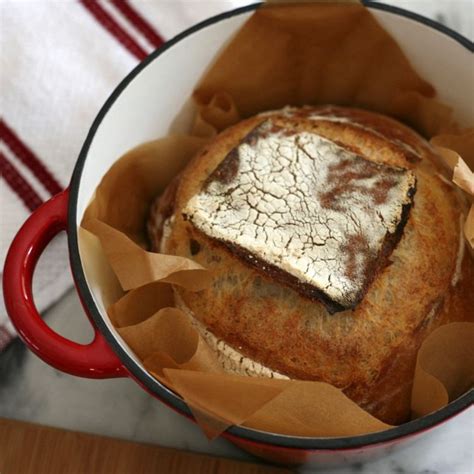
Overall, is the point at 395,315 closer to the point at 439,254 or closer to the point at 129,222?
the point at 439,254

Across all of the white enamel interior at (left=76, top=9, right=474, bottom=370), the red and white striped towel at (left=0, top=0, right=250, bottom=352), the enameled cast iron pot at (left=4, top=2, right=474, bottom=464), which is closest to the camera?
the enameled cast iron pot at (left=4, top=2, right=474, bottom=464)

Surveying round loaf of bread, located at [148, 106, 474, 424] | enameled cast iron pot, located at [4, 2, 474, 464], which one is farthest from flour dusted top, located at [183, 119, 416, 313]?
enameled cast iron pot, located at [4, 2, 474, 464]

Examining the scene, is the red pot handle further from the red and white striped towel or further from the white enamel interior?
the red and white striped towel

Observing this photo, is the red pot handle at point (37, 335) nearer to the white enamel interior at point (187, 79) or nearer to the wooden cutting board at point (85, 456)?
the white enamel interior at point (187, 79)

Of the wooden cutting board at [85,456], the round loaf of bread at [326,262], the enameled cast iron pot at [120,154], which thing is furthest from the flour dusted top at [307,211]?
the wooden cutting board at [85,456]

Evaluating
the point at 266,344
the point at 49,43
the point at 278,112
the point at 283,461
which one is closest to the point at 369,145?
the point at 278,112
